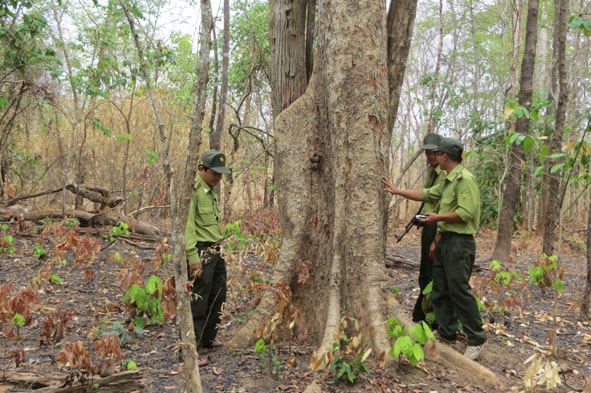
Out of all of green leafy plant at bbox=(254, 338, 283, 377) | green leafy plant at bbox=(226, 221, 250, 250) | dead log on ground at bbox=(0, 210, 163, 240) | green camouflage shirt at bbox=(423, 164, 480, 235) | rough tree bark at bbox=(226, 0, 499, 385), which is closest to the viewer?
green leafy plant at bbox=(254, 338, 283, 377)

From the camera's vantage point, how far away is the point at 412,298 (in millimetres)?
6340

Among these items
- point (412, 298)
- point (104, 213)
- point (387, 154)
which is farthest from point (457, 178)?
point (104, 213)

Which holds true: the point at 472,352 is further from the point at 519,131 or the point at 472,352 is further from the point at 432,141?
the point at 519,131

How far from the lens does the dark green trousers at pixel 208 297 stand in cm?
428

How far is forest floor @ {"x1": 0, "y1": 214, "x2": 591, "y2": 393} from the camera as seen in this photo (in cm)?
369

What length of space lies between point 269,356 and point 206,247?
1082 mm

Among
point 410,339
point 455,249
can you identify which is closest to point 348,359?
point 410,339

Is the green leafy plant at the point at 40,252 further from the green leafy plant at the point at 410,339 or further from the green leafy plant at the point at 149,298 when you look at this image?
the green leafy plant at the point at 410,339

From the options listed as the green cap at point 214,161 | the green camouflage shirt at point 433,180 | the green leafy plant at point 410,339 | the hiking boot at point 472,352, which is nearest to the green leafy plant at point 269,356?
the green leafy plant at point 410,339

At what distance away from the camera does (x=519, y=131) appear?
9445 mm

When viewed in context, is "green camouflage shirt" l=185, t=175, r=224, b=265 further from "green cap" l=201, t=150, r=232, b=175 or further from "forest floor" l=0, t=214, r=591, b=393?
"forest floor" l=0, t=214, r=591, b=393

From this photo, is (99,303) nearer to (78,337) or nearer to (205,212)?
(78,337)

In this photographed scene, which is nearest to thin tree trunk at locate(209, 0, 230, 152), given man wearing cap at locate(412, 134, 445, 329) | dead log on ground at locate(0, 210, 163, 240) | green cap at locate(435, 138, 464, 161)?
dead log on ground at locate(0, 210, 163, 240)

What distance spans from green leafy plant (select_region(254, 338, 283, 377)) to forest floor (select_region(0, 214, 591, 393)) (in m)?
0.04
